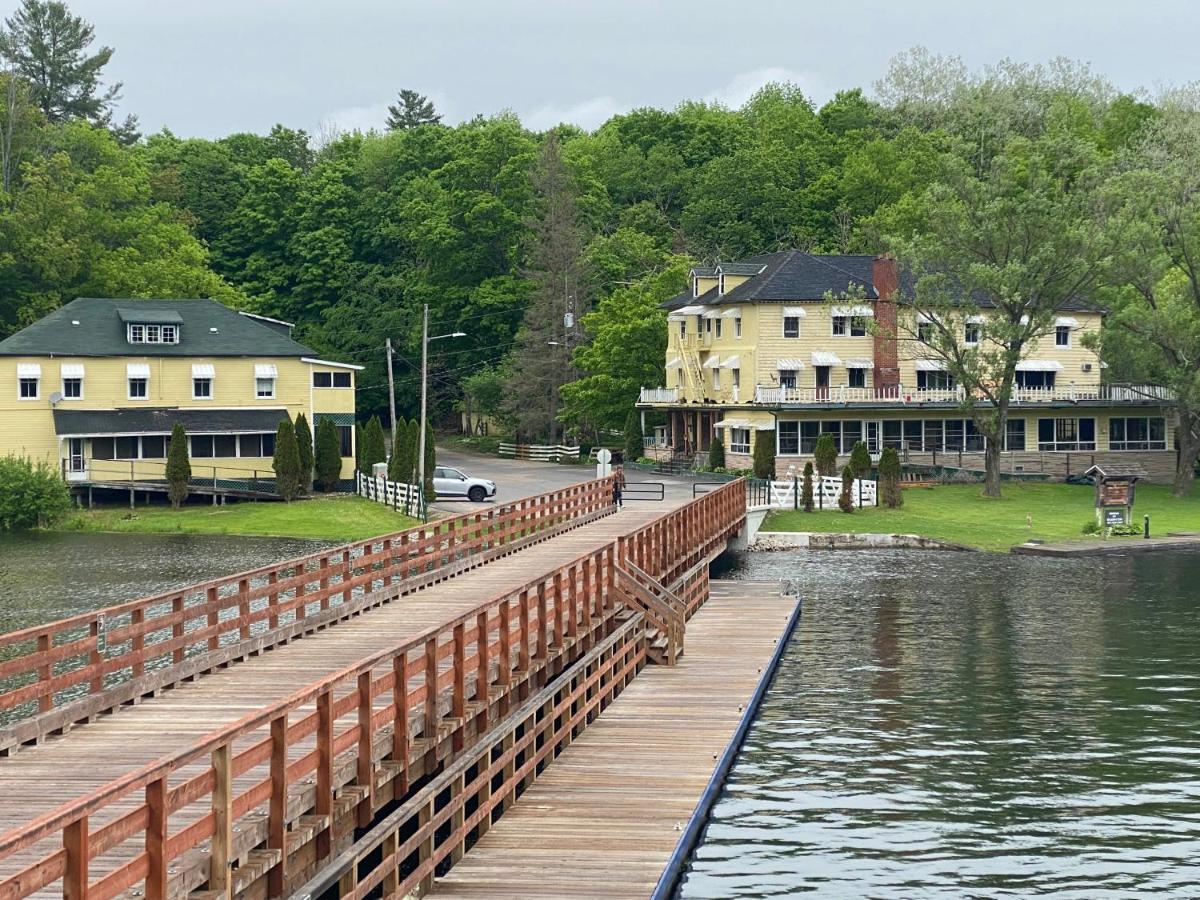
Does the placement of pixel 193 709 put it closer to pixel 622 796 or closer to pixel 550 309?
pixel 622 796

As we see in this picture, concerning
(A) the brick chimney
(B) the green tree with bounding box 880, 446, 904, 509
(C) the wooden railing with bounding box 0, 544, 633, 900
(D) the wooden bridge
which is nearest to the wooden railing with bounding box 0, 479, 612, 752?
(D) the wooden bridge

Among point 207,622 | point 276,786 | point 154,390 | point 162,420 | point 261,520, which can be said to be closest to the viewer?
point 276,786

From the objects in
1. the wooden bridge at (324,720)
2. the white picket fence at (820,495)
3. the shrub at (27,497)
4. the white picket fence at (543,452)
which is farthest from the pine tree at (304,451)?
the wooden bridge at (324,720)

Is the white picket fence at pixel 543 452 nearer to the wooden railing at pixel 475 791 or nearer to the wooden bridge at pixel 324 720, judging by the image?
the wooden bridge at pixel 324 720

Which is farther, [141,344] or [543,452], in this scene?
[543,452]

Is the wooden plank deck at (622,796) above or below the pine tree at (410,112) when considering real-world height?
below

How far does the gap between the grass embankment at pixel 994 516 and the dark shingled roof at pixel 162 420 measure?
25.4 metres

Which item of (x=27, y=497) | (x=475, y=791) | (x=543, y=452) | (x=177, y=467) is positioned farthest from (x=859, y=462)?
(x=475, y=791)

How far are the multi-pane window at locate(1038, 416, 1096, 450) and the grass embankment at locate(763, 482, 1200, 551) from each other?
281 inches

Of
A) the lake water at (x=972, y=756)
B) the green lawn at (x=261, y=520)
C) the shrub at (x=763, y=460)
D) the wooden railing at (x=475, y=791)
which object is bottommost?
the lake water at (x=972, y=756)

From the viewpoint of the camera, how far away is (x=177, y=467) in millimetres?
70875

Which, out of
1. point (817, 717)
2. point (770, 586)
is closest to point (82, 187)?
point (770, 586)

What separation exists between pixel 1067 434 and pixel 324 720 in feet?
240

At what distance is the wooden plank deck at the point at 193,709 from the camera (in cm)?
1655
